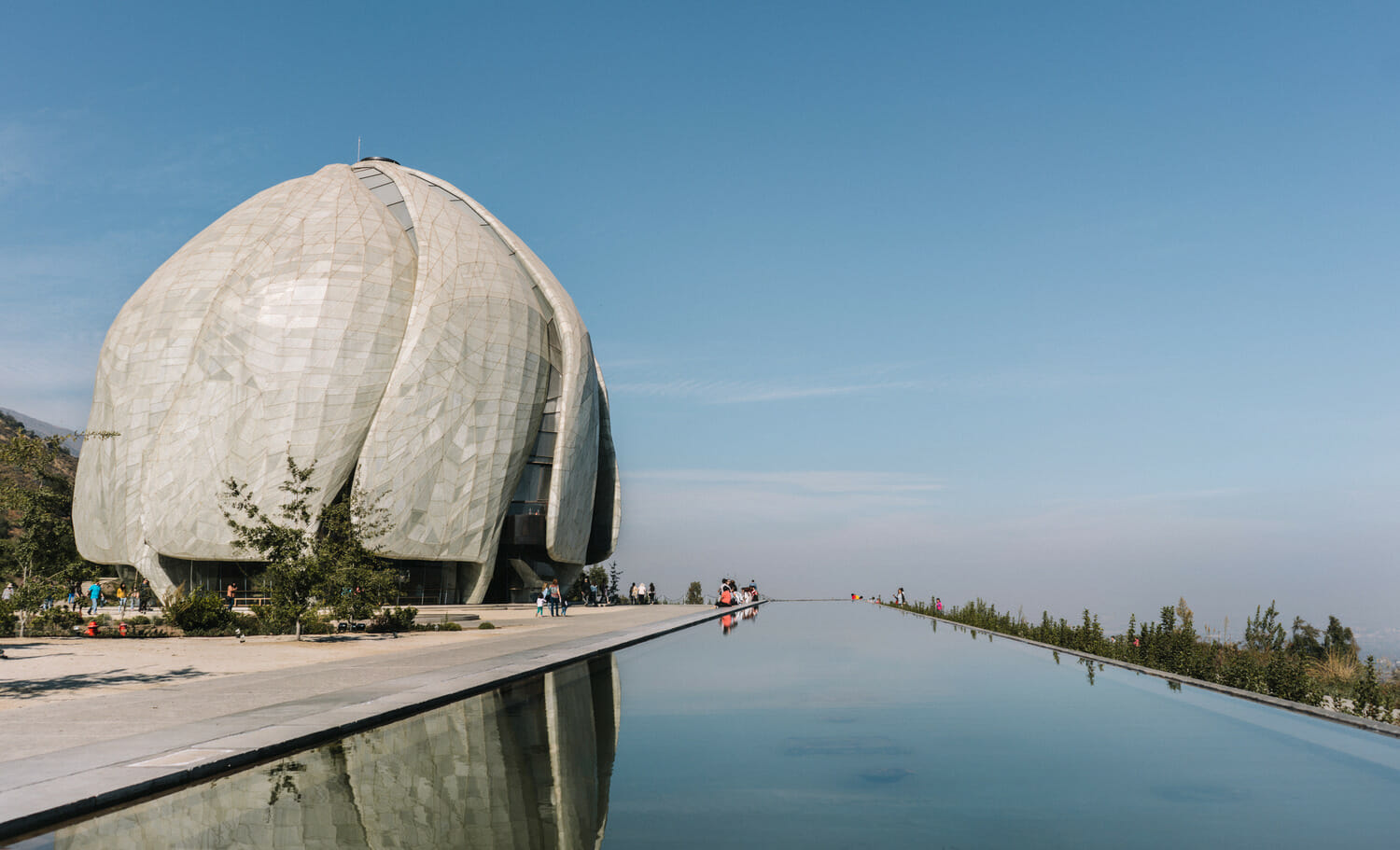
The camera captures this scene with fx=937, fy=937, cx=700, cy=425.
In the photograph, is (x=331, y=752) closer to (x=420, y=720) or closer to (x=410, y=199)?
(x=420, y=720)

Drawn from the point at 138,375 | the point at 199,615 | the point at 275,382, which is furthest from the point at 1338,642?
the point at 138,375

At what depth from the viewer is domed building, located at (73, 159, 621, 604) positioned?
34.3 metres

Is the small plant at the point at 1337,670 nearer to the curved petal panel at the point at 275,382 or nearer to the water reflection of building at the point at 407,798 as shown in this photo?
the water reflection of building at the point at 407,798

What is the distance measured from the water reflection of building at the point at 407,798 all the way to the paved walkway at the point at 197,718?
0.26 metres

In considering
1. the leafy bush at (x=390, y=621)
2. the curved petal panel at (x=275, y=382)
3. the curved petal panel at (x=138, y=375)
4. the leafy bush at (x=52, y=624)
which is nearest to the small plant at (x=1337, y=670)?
the leafy bush at (x=390, y=621)

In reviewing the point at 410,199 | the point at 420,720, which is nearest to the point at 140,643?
the point at 420,720

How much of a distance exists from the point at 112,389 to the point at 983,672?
3617 cm

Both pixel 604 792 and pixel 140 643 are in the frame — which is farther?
pixel 140 643

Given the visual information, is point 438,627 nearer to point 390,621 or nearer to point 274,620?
point 390,621

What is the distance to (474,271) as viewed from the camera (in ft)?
129

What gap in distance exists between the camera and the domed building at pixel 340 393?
3428cm

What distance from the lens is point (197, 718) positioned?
9.43m

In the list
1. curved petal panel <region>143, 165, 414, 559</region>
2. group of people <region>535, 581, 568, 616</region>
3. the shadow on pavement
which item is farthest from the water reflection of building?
curved petal panel <region>143, 165, 414, 559</region>

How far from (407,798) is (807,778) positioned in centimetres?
277
